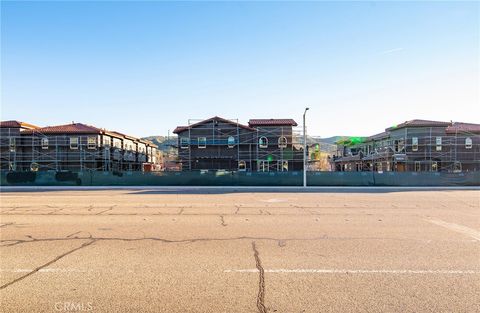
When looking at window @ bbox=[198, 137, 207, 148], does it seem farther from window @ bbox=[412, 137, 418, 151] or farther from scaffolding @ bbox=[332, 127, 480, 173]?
window @ bbox=[412, 137, 418, 151]

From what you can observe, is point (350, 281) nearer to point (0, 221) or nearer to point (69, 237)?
point (69, 237)

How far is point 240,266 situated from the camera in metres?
5.15

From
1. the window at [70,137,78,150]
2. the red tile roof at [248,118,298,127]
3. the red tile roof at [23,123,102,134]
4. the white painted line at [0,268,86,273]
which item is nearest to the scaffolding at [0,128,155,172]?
the window at [70,137,78,150]

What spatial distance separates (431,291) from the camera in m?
4.18

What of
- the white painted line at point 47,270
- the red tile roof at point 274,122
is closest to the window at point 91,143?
the red tile roof at point 274,122

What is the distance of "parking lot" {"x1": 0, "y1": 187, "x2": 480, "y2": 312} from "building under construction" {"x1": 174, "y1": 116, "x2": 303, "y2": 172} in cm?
3010

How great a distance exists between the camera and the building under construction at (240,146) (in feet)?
129

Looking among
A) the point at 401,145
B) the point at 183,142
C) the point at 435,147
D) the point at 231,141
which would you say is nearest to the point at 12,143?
the point at 183,142

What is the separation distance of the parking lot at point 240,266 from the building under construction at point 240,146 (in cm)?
3010

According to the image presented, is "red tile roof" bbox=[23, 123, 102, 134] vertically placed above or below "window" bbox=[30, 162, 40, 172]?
above

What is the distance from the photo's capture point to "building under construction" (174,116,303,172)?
129 ft

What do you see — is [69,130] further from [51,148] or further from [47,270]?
[47,270]

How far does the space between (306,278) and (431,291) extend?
1.62 metres

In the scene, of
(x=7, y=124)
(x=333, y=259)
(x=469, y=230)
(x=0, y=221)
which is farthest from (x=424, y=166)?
(x=7, y=124)
